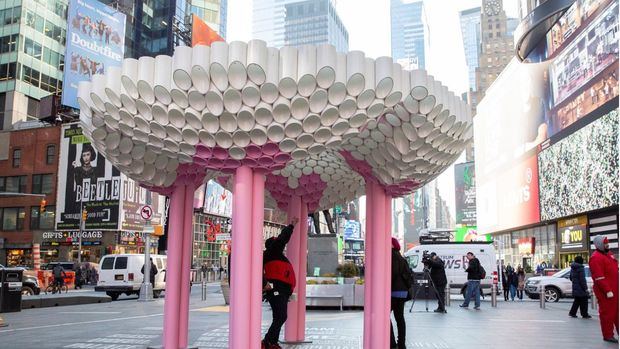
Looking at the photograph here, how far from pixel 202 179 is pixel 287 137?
2821mm

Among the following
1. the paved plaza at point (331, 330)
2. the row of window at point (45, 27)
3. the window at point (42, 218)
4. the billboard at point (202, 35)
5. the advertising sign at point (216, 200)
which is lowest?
the paved plaza at point (331, 330)

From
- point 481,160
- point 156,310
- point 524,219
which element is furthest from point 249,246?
point 481,160

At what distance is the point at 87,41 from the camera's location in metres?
41.6

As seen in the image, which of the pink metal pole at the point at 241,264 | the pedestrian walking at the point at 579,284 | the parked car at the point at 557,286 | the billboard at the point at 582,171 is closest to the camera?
the pink metal pole at the point at 241,264

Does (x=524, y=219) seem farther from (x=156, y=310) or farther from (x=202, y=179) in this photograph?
(x=202, y=179)

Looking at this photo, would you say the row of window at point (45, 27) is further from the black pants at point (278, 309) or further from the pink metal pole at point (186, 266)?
the black pants at point (278, 309)

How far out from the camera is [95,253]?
4516cm

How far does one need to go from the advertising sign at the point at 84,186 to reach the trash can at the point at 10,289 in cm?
2688

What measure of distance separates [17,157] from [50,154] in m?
3.26

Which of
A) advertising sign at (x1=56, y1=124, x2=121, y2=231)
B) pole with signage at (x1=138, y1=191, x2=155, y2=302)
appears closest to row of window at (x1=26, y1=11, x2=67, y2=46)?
advertising sign at (x1=56, y1=124, x2=121, y2=231)

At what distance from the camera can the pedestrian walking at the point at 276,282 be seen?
8.02m

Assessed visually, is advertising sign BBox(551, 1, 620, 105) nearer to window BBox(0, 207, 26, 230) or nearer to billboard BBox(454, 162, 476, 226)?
window BBox(0, 207, 26, 230)

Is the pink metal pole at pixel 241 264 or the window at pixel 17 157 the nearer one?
the pink metal pole at pixel 241 264

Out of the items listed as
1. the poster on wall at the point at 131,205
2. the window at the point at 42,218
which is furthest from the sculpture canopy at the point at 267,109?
the window at the point at 42,218
